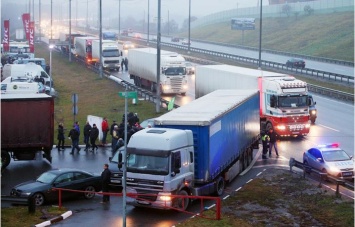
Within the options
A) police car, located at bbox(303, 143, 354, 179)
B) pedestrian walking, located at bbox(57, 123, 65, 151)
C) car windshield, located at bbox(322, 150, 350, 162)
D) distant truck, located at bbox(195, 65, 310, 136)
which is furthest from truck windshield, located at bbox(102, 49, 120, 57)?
car windshield, located at bbox(322, 150, 350, 162)

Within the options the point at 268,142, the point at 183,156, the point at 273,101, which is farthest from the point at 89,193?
the point at 273,101

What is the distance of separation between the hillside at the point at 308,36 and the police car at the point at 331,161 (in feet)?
191

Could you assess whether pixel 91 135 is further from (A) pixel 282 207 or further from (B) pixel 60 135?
(A) pixel 282 207

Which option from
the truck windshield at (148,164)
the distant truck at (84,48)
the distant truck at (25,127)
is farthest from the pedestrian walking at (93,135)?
the distant truck at (84,48)

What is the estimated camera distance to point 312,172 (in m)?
26.8

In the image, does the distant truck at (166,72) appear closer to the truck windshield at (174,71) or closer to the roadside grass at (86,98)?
the truck windshield at (174,71)

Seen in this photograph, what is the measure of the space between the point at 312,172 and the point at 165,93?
89.6 ft

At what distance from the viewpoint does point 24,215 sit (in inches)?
792

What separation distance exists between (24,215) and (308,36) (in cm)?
9328

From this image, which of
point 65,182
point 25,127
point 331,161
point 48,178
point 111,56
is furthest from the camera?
point 111,56

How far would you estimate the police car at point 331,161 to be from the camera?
26.7 metres

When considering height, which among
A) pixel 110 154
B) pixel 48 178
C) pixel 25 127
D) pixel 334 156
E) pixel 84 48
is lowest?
pixel 110 154

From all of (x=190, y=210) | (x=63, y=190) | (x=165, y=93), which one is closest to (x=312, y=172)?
(x=190, y=210)

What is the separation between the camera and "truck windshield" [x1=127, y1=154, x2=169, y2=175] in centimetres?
2056
